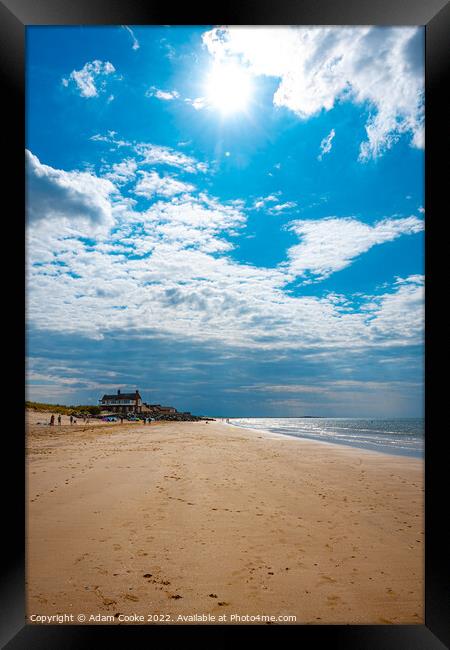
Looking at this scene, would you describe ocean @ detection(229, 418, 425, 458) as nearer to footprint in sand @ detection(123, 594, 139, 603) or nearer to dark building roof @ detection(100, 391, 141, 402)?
footprint in sand @ detection(123, 594, 139, 603)

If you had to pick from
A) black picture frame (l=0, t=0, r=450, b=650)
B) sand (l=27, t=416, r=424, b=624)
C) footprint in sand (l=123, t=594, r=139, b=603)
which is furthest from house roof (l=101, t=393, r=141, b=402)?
black picture frame (l=0, t=0, r=450, b=650)

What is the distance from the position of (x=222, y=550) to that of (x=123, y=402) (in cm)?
7101

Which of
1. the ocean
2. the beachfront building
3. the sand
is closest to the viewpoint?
the sand

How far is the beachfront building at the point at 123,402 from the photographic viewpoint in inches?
2677

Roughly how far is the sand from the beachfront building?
64.4 m

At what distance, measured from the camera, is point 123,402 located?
7069 centimetres

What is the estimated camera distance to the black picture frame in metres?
2.28
